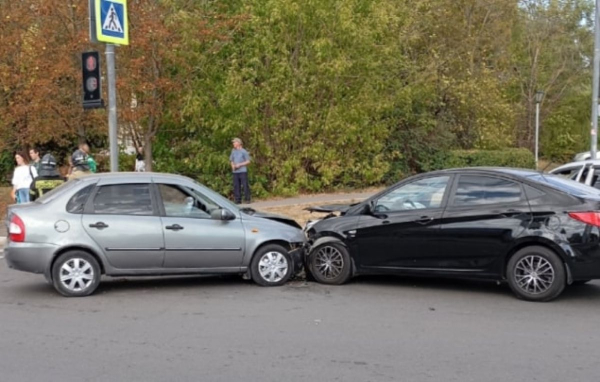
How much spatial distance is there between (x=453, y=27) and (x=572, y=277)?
64.8 feet

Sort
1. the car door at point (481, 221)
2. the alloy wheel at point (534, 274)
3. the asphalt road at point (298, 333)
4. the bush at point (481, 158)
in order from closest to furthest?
the asphalt road at point (298, 333), the alloy wheel at point (534, 274), the car door at point (481, 221), the bush at point (481, 158)

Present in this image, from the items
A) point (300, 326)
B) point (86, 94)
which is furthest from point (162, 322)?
point (86, 94)

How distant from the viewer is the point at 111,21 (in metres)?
11.7

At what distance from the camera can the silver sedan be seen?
7.88 metres

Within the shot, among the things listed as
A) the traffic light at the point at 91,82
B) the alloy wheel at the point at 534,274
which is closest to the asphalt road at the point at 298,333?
the alloy wheel at the point at 534,274

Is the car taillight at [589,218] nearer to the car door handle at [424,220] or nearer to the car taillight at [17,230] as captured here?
the car door handle at [424,220]

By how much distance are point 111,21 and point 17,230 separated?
5.17 meters

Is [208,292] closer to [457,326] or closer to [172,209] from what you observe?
[172,209]

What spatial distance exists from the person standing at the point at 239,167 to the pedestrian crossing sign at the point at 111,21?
5584 mm

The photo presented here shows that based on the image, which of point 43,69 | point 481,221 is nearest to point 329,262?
point 481,221

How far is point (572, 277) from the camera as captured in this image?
737 cm

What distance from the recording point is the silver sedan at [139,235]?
310 inches

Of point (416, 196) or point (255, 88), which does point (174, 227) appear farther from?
point (255, 88)

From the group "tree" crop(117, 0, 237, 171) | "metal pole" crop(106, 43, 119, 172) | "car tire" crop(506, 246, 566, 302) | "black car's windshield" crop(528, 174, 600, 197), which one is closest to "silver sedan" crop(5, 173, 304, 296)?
"car tire" crop(506, 246, 566, 302)
